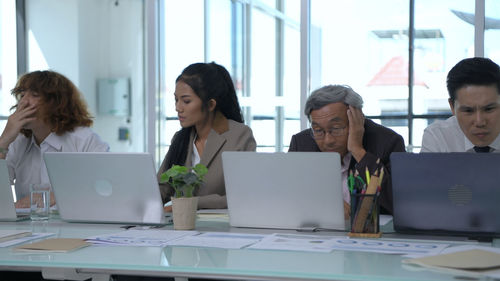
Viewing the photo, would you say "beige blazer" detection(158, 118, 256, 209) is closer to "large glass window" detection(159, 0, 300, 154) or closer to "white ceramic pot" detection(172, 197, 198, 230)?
"white ceramic pot" detection(172, 197, 198, 230)

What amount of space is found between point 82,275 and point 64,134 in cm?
178

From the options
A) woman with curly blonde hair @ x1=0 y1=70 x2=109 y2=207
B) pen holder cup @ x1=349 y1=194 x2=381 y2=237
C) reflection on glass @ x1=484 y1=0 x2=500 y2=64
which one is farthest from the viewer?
reflection on glass @ x1=484 y1=0 x2=500 y2=64

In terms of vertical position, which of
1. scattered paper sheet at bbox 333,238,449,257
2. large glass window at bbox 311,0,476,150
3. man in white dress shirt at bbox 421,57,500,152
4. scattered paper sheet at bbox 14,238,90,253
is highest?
large glass window at bbox 311,0,476,150

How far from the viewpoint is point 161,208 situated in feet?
7.43

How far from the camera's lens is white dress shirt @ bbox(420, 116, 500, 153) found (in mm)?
2770

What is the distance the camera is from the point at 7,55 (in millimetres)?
6609

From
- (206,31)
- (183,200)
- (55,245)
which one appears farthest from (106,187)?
(206,31)

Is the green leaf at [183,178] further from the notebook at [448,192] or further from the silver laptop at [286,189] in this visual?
the notebook at [448,192]

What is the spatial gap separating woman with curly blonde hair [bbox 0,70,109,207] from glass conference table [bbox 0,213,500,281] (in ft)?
5.16

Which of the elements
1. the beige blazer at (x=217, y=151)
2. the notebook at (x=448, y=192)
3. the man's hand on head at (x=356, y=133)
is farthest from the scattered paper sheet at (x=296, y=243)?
the beige blazer at (x=217, y=151)

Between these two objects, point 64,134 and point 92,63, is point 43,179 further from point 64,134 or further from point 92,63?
point 92,63

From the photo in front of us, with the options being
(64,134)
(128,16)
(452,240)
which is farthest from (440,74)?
(128,16)

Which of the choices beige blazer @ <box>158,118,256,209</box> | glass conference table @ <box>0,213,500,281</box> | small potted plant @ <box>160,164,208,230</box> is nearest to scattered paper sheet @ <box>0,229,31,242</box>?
glass conference table @ <box>0,213,500,281</box>

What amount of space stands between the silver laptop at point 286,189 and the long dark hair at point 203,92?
3.33 feet
